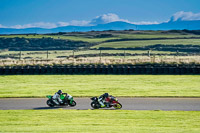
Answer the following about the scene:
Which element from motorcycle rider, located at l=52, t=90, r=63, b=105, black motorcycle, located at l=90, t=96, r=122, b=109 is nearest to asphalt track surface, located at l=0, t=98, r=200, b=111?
black motorcycle, located at l=90, t=96, r=122, b=109

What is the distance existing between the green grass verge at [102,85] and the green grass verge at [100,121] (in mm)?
7144

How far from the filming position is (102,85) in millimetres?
30250

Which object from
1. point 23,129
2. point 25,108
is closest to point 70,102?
point 25,108

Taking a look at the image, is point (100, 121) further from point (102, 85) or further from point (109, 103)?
point (102, 85)

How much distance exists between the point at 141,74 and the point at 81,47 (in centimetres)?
5812

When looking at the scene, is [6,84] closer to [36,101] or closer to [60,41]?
[36,101]

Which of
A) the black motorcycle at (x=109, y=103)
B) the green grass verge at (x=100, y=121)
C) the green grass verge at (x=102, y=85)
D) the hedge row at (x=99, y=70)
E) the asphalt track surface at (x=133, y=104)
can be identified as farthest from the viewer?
the hedge row at (x=99, y=70)

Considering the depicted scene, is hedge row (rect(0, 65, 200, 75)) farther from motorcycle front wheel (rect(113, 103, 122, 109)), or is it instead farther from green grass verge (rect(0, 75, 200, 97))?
motorcycle front wheel (rect(113, 103, 122, 109))

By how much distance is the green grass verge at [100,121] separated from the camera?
14.2 metres

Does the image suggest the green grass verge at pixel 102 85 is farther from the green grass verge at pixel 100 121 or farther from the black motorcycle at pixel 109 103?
the green grass verge at pixel 100 121

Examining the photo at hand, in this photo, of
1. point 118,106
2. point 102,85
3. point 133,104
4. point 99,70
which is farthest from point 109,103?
point 99,70

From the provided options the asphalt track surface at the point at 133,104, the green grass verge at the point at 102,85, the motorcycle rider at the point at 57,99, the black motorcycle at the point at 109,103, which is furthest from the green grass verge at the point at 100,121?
the green grass verge at the point at 102,85

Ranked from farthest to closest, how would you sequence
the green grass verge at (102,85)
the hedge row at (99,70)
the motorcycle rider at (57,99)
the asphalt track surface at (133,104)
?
the hedge row at (99,70) < the green grass verge at (102,85) < the motorcycle rider at (57,99) < the asphalt track surface at (133,104)

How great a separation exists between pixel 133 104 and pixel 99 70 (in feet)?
57.2
